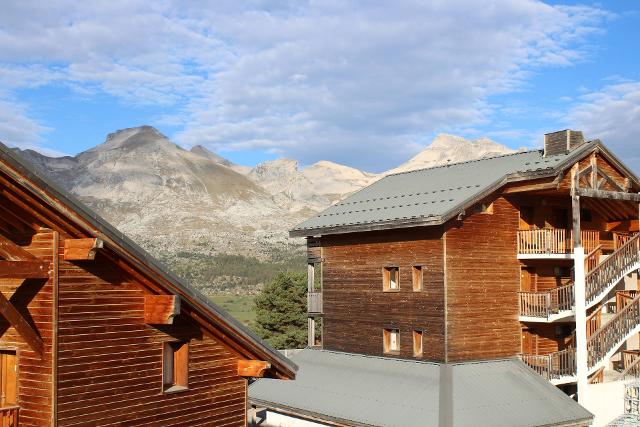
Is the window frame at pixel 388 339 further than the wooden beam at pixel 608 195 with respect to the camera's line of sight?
Yes

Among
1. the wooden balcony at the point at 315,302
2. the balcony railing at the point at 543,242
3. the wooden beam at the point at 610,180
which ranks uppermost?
the wooden beam at the point at 610,180

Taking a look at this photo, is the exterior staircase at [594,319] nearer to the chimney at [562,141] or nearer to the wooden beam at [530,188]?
the wooden beam at [530,188]

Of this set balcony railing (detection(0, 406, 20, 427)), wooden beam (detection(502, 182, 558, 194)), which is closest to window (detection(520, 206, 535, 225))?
wooden beam (detection(502, 182, 558, 194))

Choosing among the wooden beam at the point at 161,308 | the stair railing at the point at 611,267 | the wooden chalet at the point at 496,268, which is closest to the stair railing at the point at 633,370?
the wooden chalet at the point at 496,268

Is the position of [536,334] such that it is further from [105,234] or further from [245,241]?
[245,241]

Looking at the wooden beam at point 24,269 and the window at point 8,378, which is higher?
the wooden beam at point 24,269

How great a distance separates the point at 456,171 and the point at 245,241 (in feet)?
398

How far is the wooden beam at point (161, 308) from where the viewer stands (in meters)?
12.9

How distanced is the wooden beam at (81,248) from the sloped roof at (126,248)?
0.14 meters

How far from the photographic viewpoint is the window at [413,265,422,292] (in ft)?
85.5

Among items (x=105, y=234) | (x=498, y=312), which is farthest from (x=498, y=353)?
(x=105, y=234)

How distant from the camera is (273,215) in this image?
188250 mm

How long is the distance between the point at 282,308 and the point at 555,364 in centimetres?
2719

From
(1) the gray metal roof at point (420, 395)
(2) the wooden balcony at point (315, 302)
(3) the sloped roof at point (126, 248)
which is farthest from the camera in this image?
(2) the wooden balcony at point (315, 302)
